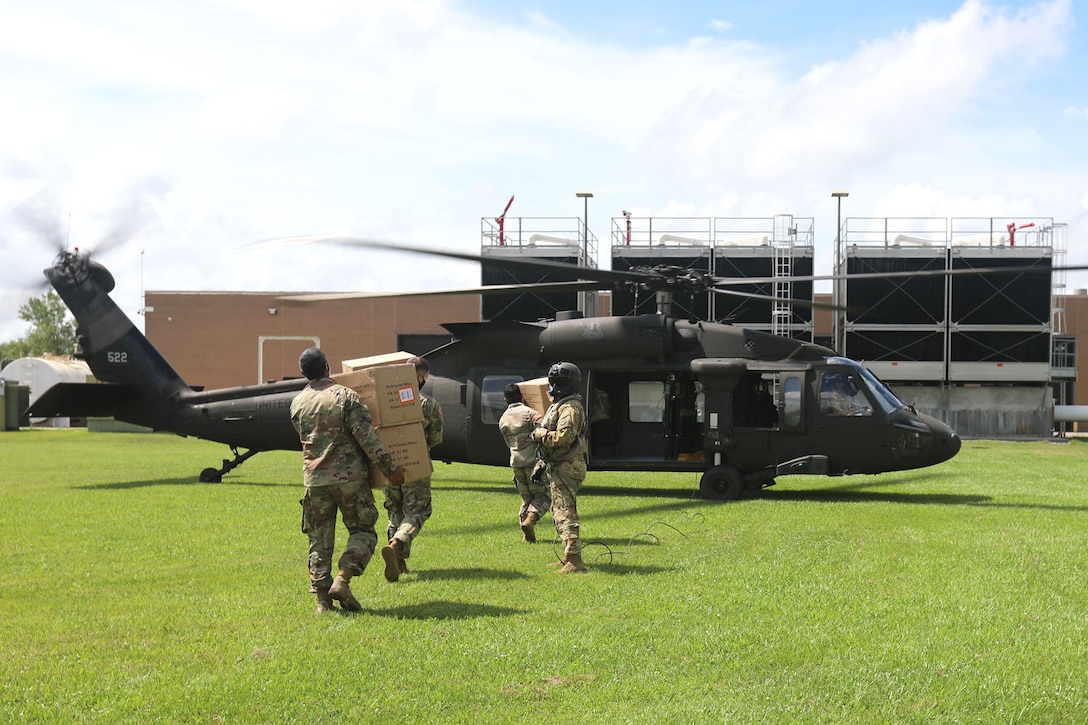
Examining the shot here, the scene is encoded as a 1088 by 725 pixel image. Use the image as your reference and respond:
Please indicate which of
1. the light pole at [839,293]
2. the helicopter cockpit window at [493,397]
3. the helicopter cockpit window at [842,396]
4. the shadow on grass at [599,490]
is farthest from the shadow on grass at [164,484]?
the light pole at [839,293]

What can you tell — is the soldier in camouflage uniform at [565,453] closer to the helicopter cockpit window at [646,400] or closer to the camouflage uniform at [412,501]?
the camouflage uniform at [412,501]

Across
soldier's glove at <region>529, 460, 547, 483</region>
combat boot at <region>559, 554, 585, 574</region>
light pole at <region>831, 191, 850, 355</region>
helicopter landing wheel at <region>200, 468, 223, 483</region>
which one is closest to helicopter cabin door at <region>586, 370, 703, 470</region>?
soldier's glove at <region>529, 460, 547, 483</region>

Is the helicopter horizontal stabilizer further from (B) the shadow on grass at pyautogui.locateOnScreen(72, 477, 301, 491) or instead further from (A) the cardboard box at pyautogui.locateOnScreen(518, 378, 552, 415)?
(A) the cardboard box at pyautogui.locateOnScreen(518, 378, 552, 415)

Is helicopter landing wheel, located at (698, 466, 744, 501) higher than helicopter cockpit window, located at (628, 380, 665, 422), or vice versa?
helicopter cockpit window, located at (628, 380, 665, 422)

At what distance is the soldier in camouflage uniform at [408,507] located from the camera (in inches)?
326

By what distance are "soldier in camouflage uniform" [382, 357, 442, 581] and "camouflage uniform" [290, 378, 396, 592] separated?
2.58 feet

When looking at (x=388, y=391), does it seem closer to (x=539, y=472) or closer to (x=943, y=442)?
(x=539, y=472)

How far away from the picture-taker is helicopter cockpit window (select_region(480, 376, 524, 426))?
16438mm

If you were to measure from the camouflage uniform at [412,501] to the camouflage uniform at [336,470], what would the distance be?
1.02m

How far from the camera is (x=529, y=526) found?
10.6 m

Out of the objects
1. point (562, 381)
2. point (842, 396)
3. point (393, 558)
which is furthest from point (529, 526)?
point (842, 396)

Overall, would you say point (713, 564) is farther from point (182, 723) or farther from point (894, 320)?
point (894, 320)

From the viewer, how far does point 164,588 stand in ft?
27.2

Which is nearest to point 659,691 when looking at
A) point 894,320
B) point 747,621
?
point 747,621
